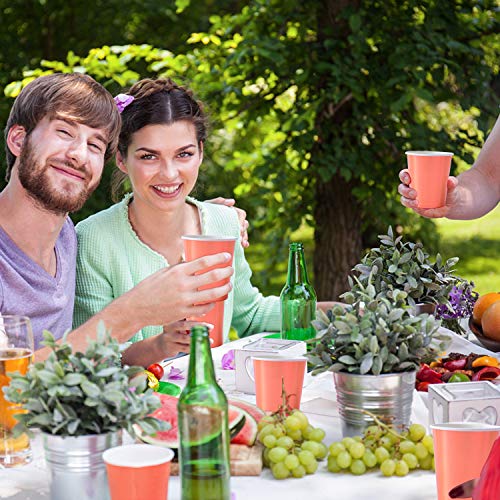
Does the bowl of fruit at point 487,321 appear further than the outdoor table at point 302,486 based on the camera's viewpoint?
Yes

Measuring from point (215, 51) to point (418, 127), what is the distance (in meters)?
1.29

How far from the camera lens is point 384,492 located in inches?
63.7

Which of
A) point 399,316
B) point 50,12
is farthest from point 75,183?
point 50,12

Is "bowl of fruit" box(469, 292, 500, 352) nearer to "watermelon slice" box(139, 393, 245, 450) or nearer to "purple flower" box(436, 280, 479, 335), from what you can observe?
"purple flower" box(436, 280, 479, 335)

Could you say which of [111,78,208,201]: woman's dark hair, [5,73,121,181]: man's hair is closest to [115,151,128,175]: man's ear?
[111,78,208,201]: woman's dark hair

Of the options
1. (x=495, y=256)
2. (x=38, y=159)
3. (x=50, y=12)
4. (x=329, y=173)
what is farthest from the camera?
(x=495, y=256)

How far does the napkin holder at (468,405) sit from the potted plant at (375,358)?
0.08m

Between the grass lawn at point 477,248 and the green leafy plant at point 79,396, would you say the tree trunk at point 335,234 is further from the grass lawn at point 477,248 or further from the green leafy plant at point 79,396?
the green leafy plant at point 79,396

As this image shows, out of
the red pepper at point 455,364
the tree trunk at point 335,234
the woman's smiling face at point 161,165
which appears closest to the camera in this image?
the red pepper at point 455,364

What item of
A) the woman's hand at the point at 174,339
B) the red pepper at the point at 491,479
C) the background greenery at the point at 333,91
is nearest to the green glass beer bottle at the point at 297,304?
the woman's hand at the point at 174,339

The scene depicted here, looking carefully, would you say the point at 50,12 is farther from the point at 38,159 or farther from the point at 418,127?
the point at 38,159

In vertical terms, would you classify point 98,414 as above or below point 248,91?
below

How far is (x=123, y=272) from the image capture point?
120 inches

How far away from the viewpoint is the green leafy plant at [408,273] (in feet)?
7.95
